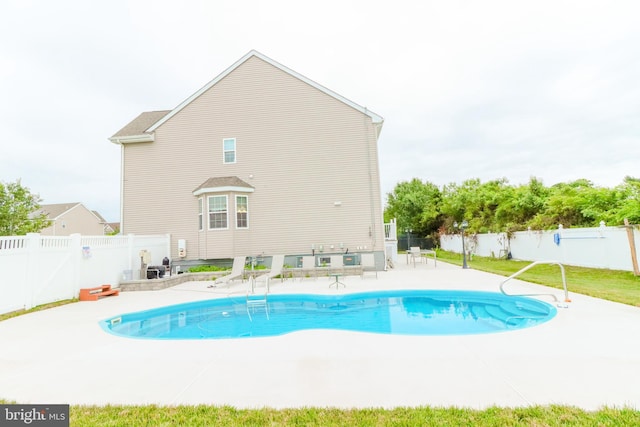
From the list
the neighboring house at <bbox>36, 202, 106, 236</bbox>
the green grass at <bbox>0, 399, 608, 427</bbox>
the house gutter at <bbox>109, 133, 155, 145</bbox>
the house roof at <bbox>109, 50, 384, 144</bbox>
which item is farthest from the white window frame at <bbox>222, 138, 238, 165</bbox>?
the neighboring house at <bbox>36, 202, 106, 236</bbox>

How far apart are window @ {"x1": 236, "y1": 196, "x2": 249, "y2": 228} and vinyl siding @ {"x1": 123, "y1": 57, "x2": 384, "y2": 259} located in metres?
0.24

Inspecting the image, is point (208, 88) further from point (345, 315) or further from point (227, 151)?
point (345, 315)

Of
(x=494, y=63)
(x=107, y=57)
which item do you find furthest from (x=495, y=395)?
(x=107, y=57)

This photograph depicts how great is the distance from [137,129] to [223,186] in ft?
21.3

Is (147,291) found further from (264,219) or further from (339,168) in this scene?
(339,168)

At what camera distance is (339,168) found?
545 inches

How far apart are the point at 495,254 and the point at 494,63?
12641mm

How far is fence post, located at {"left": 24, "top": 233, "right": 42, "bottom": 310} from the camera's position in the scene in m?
7.16

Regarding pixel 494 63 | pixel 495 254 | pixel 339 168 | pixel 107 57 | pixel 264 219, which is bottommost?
pixel 495 254

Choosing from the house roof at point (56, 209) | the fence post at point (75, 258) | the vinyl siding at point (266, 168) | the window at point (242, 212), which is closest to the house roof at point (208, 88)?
the vinyl siding at point (266, 168)

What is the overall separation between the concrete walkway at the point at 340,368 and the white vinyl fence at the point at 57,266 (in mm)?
2337

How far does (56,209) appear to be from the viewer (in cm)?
3381

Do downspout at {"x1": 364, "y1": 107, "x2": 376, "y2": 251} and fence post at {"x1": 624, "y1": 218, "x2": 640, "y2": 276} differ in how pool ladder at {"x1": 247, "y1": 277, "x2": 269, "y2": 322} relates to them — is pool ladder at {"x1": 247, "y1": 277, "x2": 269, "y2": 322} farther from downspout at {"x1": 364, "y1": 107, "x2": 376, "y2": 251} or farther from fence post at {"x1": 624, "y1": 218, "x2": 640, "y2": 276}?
fence post at {"x1": 624, "y1": 218, "x2": 640, "y2": 276}

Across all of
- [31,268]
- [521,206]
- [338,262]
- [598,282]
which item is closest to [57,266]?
[31,268]
